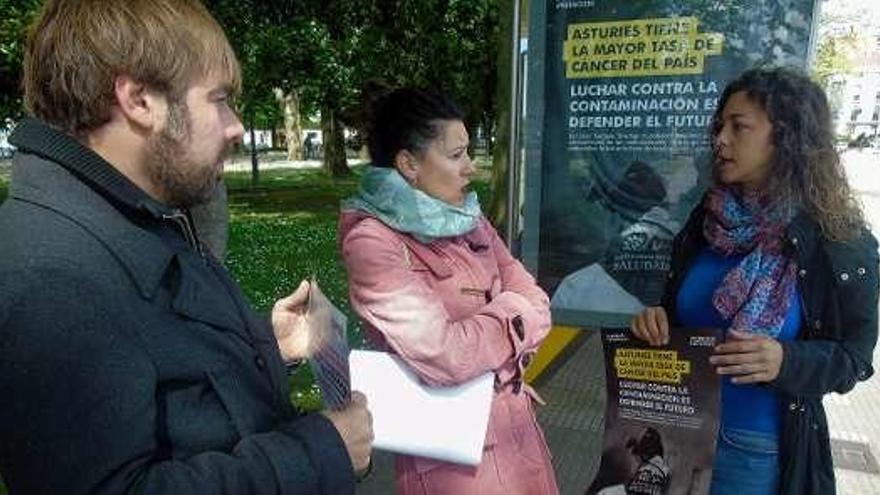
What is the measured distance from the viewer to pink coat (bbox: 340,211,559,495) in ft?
5.84

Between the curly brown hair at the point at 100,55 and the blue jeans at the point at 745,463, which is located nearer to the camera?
the curly brown hair at the point at 100,55

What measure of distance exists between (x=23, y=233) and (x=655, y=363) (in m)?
1.61

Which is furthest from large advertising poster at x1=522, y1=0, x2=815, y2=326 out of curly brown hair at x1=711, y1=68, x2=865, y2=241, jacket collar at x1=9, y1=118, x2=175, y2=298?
jacket collar at x1=9, y1=118, x2=175, y2=298

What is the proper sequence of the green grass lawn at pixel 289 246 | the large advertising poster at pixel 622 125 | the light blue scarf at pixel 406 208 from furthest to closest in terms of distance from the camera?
the green grass lawn at pixel 289 246 → the large advertising poster at pixel 622 125 → the light blue scarf at pixel 406 208

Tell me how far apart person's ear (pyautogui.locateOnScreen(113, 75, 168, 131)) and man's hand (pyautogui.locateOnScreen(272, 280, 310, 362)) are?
62cm

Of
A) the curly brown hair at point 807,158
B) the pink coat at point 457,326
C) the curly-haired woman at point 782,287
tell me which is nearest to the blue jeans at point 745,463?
the curly-haired woman at point 782,287

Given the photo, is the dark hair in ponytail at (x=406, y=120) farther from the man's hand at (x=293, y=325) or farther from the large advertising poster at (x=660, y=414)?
the large advertising poster at (x=660, y=414)

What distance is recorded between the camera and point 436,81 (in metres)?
15.0

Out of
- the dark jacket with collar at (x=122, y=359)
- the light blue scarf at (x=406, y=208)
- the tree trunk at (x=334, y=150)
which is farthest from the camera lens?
the tree trunk at (x=334, y=150)

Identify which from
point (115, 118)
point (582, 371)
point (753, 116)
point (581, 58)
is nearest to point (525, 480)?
point (753, 116)

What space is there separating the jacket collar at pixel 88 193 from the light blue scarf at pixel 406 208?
34.4 inches

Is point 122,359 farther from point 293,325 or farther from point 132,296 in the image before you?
point 293,325

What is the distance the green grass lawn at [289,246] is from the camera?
7159 millimetres

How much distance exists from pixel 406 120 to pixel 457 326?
0.61m
